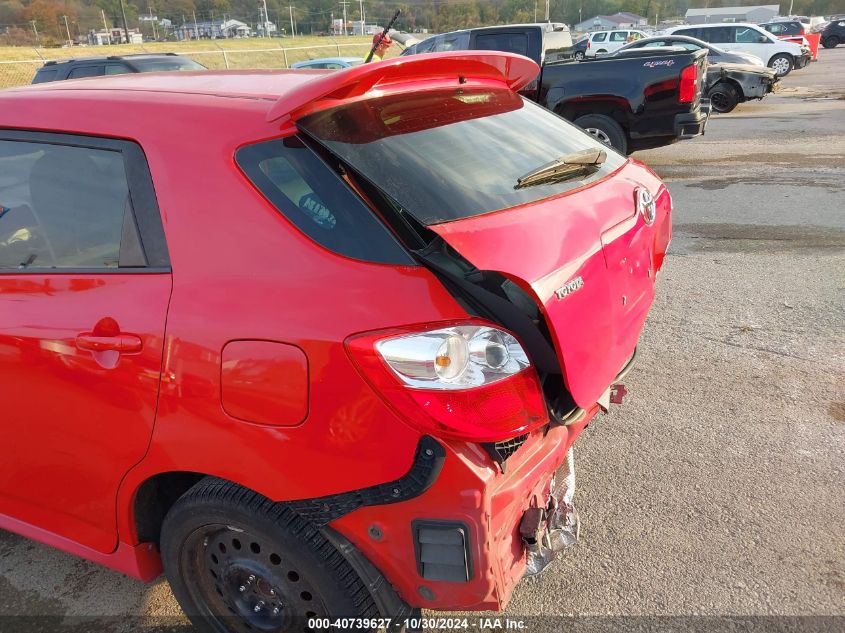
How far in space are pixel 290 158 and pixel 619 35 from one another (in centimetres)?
3801

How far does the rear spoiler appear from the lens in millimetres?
1935

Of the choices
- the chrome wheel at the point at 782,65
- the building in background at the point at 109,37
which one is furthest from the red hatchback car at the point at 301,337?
the building in background at the point at 109,37

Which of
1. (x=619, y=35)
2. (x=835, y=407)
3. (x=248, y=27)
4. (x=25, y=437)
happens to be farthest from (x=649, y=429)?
(x=248, y=27)

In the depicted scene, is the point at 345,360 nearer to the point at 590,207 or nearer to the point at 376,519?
the point at 376,519

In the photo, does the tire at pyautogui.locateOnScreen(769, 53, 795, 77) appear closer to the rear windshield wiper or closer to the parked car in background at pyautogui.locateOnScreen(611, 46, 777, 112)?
the parked car in background at pyautogui.locateOnScreen(611, 46, 777, 112)

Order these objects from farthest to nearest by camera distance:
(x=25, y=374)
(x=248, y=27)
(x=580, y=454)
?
(x=248, y=27)
(x=580, y=454)
(x=25, y=374)

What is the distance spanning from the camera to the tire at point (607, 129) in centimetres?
948

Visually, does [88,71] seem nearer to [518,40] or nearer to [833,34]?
[518,40]

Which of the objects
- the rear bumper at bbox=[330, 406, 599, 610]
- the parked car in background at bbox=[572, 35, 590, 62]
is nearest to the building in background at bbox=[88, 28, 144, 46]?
the parked car in background at bbox=[572, 35, 590, 62]

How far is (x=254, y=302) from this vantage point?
6.13 feet

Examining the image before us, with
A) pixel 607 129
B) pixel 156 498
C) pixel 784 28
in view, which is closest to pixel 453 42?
pixel 607 129

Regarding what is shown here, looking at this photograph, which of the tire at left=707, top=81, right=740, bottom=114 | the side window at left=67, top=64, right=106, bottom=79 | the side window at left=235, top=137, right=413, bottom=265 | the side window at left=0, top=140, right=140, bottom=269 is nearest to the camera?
the side window at left=235, top=137, right=413, bottom=265

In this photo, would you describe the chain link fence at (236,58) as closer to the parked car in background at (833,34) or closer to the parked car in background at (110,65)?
the parked car in background at (110,65)

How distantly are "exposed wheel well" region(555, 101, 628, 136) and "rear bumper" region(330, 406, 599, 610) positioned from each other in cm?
844
